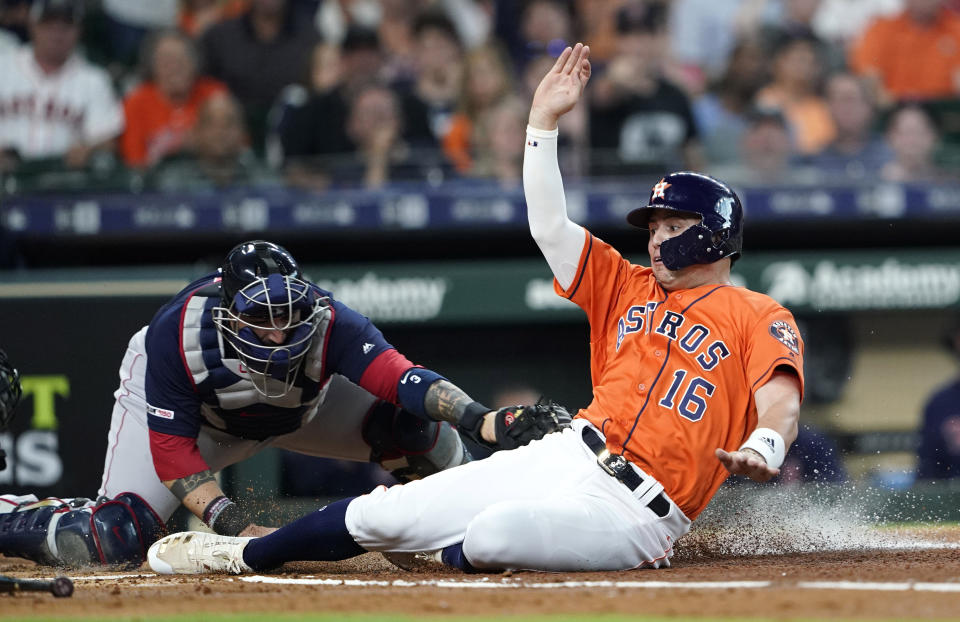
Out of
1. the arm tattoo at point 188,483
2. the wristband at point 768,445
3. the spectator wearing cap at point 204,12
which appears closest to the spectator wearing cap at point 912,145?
the spectator wearing cap at point 204,12

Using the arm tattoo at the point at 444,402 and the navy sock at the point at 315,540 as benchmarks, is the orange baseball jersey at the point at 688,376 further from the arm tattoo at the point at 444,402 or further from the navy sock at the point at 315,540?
the navy sock at the point at 315,540

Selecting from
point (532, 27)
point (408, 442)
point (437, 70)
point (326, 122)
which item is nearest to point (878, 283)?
point (532, 27)

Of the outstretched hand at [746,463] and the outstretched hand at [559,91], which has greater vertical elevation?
the outstretched hand at [559,91]

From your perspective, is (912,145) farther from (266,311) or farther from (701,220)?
(266,311)

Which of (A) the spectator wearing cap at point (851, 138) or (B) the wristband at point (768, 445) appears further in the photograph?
(A) the spectator wearing cap at point (851, 138)

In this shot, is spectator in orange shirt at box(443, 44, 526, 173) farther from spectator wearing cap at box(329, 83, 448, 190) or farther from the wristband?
the wristband
